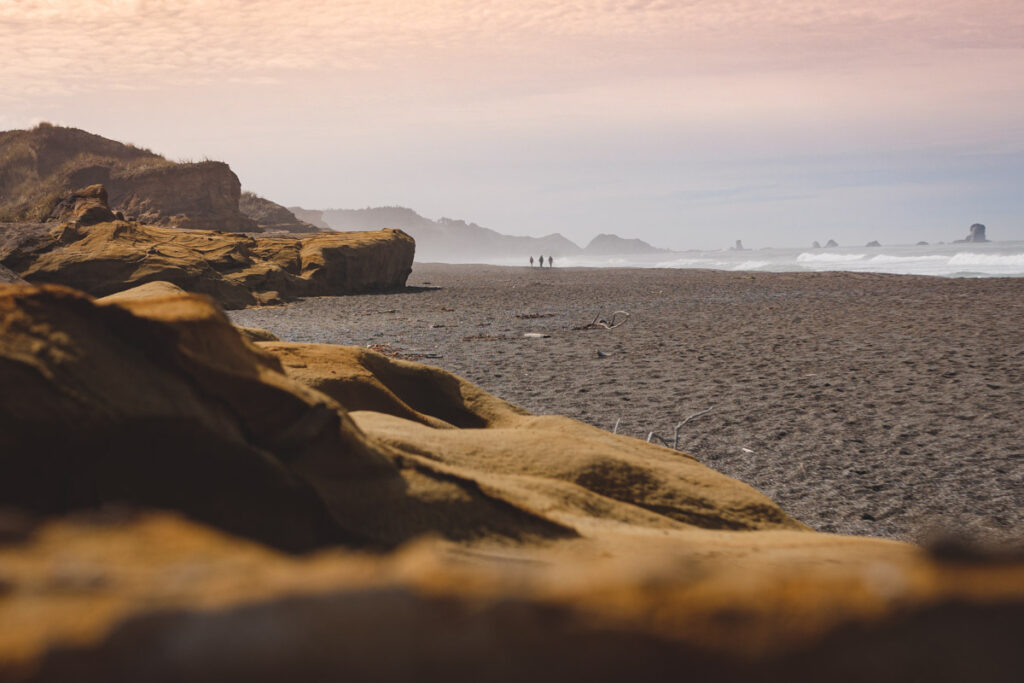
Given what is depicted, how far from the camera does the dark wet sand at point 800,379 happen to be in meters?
5.96

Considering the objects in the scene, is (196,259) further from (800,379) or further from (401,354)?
(800,379)

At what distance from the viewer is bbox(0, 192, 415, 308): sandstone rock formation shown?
1808 cm

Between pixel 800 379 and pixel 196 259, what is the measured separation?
52.2ft

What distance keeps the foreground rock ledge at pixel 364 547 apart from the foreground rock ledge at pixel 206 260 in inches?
543

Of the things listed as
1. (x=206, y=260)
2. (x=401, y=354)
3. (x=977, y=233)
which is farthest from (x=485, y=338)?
(x=977, y=233)

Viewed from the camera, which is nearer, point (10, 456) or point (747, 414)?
point (10, 456)

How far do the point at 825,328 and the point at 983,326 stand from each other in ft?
8.86

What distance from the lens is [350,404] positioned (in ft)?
11.6

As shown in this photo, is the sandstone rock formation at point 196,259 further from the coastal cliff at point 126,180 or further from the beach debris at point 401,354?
the coastal cliff at point 126,180

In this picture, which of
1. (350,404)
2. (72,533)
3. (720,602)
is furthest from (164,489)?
(350,404)

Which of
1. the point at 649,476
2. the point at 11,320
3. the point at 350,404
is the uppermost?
the point at 11,320

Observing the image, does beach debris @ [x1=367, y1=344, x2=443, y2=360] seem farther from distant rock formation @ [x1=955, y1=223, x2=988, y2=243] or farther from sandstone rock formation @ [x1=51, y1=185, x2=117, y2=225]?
distant rock formation @ [x1=955, y1=223, x2=988, y2=243]

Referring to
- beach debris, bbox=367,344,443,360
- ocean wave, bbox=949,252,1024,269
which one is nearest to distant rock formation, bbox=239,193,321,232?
ocean wave, bbox=949,252,1024,269

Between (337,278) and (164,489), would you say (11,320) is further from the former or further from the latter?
(337,278)
